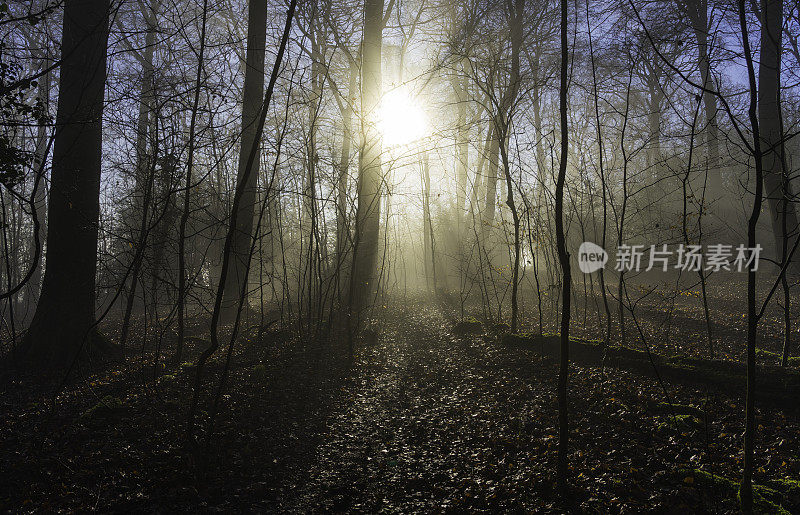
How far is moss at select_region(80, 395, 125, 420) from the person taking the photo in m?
3.59

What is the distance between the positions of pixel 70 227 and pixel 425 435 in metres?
5.05

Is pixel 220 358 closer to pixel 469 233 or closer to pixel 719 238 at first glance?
pixel 469 233

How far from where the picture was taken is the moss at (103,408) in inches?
141

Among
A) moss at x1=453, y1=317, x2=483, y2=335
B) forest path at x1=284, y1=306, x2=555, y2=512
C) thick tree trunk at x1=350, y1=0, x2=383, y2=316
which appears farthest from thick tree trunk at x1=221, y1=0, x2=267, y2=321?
moss at x1=453, y1=317, x2=483, y2=335

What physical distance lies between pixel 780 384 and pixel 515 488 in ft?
10.2

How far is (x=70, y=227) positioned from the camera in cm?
528

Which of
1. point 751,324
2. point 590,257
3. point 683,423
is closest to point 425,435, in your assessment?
point 683,423

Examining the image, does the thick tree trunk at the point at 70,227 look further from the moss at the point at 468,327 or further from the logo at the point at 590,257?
the logo at the point at 590,257

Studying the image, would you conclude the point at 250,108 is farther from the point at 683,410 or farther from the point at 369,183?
the point at 683,410

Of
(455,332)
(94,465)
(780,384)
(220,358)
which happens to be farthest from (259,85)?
A: (780,384)

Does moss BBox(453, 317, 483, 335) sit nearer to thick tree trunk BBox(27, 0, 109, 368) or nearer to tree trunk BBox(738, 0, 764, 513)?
tree trunk BBox(738, 0, 764, 513)

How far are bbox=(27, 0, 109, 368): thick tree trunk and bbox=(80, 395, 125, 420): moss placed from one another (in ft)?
5.81

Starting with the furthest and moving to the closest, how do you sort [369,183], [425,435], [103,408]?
[369,183]
[425,435]
[103,408]

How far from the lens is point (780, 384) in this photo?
161 inches
